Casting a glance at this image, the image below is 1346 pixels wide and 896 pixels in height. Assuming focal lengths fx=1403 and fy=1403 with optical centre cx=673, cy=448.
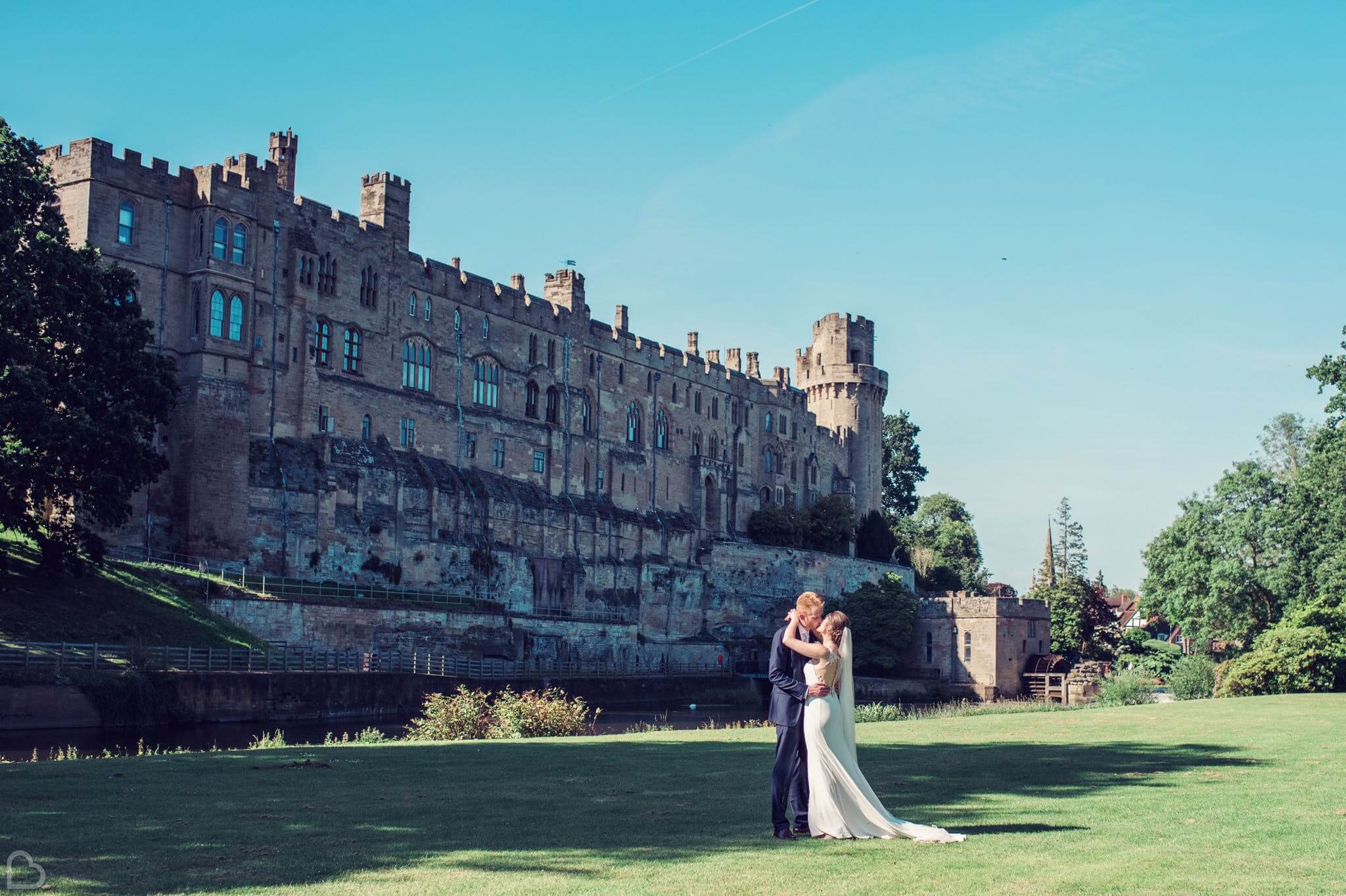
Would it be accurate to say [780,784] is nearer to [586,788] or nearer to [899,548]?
[586,788]

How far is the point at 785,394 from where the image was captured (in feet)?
303

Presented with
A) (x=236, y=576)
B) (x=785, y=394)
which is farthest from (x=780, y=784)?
(x=785, y=394)

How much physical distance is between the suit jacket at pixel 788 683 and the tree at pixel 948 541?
87893mm

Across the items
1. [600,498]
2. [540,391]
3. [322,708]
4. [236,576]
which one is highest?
[540,391]

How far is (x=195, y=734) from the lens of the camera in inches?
1312

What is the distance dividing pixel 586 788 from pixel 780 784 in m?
3.64

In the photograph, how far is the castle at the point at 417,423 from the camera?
160 ft

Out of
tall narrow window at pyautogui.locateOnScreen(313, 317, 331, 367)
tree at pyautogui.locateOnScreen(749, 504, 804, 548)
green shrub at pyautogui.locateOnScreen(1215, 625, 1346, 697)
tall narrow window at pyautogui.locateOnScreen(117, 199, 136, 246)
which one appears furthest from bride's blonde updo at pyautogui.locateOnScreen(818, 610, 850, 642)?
tree at pyautogui.locateOnScreen(749, 504, 804, 548)

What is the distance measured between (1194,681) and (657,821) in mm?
35264

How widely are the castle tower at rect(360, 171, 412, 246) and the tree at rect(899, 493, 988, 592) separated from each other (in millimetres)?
49520

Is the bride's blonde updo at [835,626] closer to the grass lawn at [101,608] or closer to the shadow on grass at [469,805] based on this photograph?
the shadow on grass at [469,805]

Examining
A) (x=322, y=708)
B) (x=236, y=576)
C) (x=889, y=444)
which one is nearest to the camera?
(x=322, y=708)

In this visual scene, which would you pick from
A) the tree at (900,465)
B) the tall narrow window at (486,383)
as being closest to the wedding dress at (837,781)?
the tall narrow window at (486,383)

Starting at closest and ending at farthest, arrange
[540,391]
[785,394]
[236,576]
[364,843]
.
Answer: [364,843]
[236,576]
[540,391]
[785,394]
